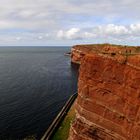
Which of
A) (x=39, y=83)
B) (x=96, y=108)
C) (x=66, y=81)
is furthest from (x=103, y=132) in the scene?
(x=66, y=81)

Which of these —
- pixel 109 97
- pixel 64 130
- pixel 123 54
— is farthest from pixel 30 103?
pixel 123 54

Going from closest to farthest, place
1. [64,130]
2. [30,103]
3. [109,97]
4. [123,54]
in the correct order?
[123,54]
[109,97]
[64,130]
[30,103]

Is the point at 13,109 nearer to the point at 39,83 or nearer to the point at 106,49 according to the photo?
the point at 39,83

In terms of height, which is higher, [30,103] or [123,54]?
[123,54]

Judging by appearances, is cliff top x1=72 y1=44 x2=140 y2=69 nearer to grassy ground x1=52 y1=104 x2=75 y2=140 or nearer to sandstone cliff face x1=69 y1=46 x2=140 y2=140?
sandstone cliff face x1=69 y1=46 x2=140 y2=140

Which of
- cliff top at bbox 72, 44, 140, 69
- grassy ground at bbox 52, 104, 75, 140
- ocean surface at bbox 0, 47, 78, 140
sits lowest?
ocean surface at bbox 0, 47, 78, 140

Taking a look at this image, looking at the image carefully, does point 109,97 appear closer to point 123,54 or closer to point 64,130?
point 123,54

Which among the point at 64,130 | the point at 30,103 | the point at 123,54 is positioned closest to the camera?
the point at 123,54

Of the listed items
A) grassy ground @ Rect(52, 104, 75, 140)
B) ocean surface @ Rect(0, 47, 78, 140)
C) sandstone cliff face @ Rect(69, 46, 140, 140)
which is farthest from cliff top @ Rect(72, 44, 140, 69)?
ocean surface @ Rect(0, 47, 78, 140)
